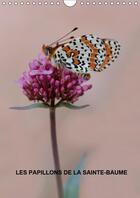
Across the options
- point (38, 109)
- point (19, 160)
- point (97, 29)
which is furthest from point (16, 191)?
point (97, 29)

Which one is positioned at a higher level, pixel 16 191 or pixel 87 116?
pixel 87 116

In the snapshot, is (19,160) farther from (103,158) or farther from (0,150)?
(103,158)

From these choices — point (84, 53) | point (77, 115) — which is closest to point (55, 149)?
point (77, 115)

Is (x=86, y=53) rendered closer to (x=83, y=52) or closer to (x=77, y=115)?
(x=83, y=52)

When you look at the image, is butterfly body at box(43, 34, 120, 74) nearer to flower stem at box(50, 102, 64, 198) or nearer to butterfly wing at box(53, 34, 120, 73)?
butterfly wing at box(53, 34, 120, 73)

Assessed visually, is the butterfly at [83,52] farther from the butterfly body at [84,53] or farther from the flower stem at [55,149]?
the flower stem at [55,149]

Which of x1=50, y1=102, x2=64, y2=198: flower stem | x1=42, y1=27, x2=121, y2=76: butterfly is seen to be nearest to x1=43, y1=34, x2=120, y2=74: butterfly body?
x1=42, y1=27, x2=121, y2=76: butterfly
